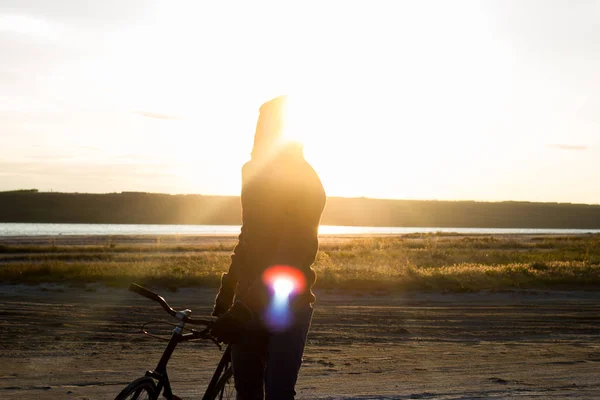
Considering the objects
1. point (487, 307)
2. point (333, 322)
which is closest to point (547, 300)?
point (487, 307)

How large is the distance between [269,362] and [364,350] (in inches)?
238

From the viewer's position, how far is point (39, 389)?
23.1ft

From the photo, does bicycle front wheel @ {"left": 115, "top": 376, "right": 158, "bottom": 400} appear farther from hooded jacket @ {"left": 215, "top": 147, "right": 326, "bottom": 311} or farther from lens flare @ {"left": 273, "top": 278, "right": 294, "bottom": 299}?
lens flare @ {"left": 273, "top": 278, "right": 294, "bottom": 299}

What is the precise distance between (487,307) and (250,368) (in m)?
11.8

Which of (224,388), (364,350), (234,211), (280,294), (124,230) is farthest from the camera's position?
(234,211)

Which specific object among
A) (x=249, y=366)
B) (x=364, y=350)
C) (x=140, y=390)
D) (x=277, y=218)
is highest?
(x=277, y=218)

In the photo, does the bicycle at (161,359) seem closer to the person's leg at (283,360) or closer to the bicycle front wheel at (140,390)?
the bicycle front wheel at (140,390)

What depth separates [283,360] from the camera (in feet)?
12.0

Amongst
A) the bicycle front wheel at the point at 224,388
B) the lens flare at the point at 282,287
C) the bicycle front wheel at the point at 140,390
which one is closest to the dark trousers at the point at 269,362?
the lens flare at the point at 282,287

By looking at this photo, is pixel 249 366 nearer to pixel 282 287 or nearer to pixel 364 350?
pixel 282 287

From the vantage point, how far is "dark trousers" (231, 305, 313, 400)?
12.0 feet

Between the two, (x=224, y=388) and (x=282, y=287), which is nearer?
(x=282, y=287)

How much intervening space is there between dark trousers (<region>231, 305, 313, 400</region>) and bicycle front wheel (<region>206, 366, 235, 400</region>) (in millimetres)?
718

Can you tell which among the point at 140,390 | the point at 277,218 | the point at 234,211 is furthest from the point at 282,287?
the point at 234,211
